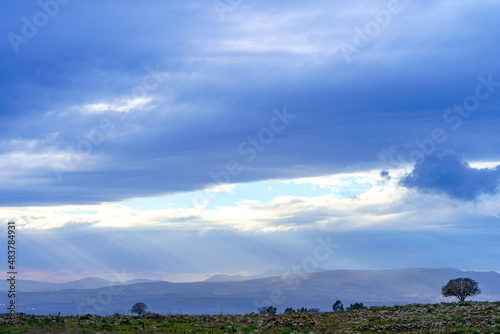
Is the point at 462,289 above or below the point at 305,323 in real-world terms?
above

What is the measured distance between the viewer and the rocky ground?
5662cm

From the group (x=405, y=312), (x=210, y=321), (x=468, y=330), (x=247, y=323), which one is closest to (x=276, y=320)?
(x=247, y=323)

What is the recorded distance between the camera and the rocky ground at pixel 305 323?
186 ft

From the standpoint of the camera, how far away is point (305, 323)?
62.8 meters

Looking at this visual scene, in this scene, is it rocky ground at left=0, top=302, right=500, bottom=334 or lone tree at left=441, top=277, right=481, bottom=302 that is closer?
rocky ground at left=0, top=302, right=500, bottom=334

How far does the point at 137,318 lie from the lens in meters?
71.9

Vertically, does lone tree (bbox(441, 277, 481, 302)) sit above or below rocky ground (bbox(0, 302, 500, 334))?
above

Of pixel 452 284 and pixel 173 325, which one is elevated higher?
pixel 452 284

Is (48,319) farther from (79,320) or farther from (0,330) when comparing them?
(0,330)

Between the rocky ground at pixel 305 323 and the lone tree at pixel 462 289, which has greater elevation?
the lone tree at pixel 462 289

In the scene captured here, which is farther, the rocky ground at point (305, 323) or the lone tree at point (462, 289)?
the lone tree at point (462, 289)

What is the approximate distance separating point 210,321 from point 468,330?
1313 inches

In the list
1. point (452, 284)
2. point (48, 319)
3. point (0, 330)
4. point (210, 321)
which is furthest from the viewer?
point (452, 284)

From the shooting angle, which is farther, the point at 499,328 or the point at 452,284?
the point at 452,284
